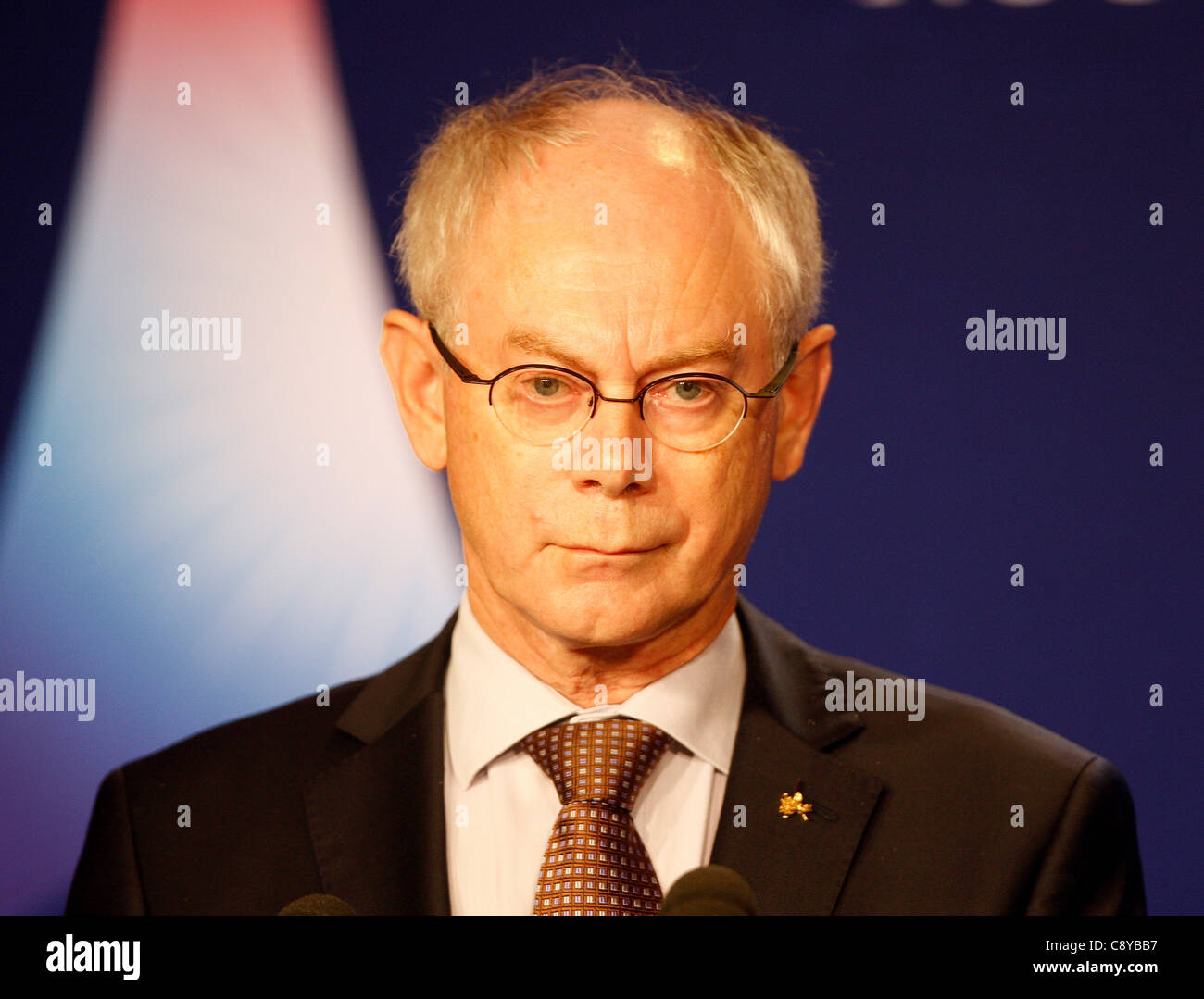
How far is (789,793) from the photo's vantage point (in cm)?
266

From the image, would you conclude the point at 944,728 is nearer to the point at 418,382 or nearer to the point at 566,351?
the point at 566,351

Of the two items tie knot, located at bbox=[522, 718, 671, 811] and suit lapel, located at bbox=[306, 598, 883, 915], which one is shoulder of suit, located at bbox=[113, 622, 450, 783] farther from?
tie knot, located at bbox=[522, 718, 671, 811]

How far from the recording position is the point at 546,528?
2652mm

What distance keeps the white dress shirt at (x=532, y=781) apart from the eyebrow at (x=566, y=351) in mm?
556

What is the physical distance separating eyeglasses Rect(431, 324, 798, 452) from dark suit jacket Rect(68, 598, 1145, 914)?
0.45 m

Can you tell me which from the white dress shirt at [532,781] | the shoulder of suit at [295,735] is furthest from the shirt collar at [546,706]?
the shoulder of suit at [295,735]

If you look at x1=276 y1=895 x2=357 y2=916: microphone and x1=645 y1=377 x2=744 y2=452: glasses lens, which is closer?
x1=276 y1=895 x2=357 y2=916: microphone

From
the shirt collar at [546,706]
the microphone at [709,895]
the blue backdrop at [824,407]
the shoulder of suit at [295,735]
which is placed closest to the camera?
the microphone at [709,895]

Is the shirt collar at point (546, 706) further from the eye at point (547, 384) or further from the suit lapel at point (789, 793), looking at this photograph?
the eye at point (547, 384)

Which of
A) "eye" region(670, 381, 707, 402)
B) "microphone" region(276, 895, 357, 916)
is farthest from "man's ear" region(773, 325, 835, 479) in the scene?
"microphone" region(276, 895, 357, 916)

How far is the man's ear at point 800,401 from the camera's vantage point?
2811 mm

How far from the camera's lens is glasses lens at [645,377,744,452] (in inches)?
103
